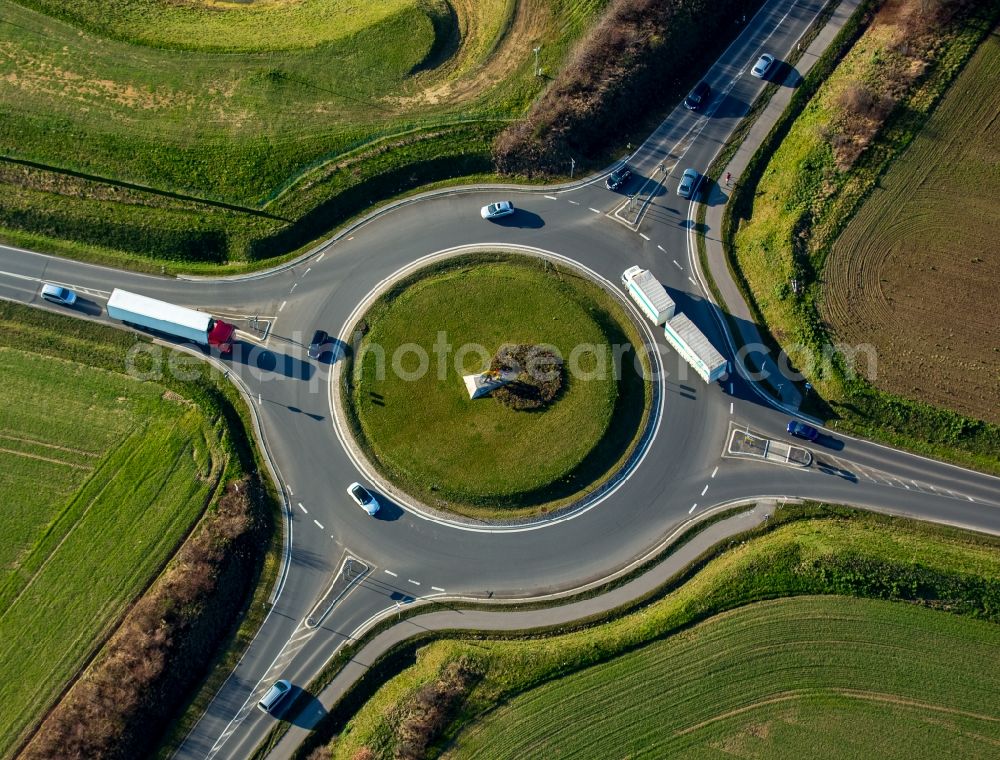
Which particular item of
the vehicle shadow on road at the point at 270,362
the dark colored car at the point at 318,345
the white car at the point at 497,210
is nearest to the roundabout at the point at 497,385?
the dark colored car at the point at 318,345

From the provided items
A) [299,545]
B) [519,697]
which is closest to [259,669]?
[299,545]

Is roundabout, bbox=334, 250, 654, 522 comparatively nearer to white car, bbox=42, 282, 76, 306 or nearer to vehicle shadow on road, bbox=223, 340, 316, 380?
vehicle shadow on road, bbox=223, 340, 316, 380

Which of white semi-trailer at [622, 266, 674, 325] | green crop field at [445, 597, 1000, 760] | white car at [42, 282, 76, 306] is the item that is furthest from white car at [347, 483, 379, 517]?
white car at [42, 282, 76, 306]

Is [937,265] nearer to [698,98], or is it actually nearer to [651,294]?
[651,294]

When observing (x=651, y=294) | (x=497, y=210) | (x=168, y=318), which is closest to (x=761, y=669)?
(x=651, y=294)

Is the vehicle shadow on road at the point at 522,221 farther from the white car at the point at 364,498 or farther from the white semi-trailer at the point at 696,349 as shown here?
the white car at the point at 364,498

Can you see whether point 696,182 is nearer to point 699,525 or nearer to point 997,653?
point 699,525
